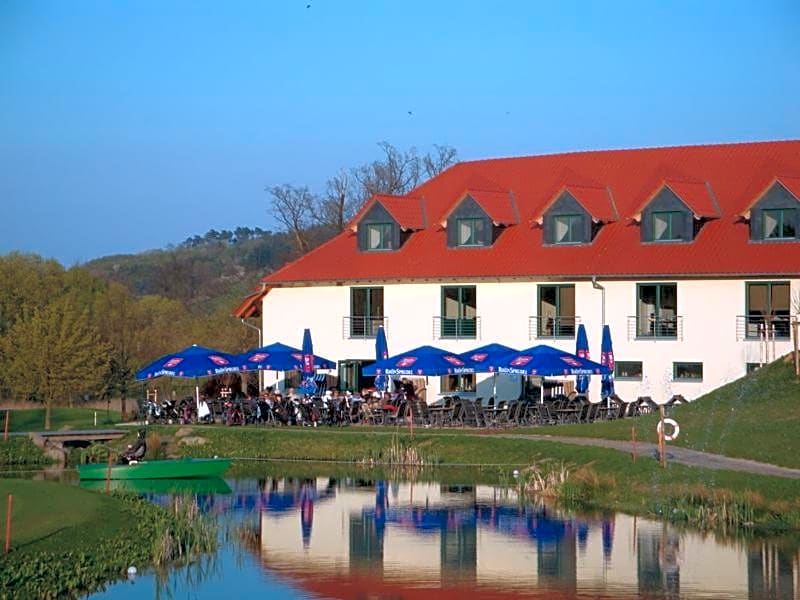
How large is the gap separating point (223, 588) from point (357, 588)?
2.12m

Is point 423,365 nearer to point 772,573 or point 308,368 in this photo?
point 308,368

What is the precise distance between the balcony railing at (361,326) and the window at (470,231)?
396cm

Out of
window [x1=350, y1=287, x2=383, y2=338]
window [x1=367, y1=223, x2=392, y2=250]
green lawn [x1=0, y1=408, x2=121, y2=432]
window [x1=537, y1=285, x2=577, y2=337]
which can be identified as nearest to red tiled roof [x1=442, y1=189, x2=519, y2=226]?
window [x1=367, y1=223, x2=392, y2=250]

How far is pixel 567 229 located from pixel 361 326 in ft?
Result: 26.7

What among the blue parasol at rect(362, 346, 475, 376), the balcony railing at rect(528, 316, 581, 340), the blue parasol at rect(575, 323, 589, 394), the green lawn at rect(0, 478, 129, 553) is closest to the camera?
the green lawn at rect(0, 478, 129, 553)

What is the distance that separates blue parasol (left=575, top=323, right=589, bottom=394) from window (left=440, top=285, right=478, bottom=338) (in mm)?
5803

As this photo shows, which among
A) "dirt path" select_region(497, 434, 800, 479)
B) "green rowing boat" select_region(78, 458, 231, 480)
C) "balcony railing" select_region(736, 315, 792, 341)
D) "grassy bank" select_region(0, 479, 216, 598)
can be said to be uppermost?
"balcony railing" select_region(736, 315, 792, 341)

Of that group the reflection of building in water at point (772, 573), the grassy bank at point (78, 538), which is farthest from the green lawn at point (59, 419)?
the reflection of building in water at point (772, 573)

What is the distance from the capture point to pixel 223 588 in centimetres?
2538

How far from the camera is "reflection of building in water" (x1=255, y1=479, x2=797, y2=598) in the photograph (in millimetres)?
25531

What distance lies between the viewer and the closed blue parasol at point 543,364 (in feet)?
150

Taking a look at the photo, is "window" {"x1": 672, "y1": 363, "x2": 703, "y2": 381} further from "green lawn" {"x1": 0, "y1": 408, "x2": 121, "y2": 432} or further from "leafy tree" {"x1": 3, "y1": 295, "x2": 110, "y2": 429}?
"leafy tree" {"x1": 3, "y1": 295, "x2": 110, "y2": 429}

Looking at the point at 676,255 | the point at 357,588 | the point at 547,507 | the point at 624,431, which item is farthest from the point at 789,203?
the point at 357,588

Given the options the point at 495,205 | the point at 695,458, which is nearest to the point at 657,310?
the point at 495,205
